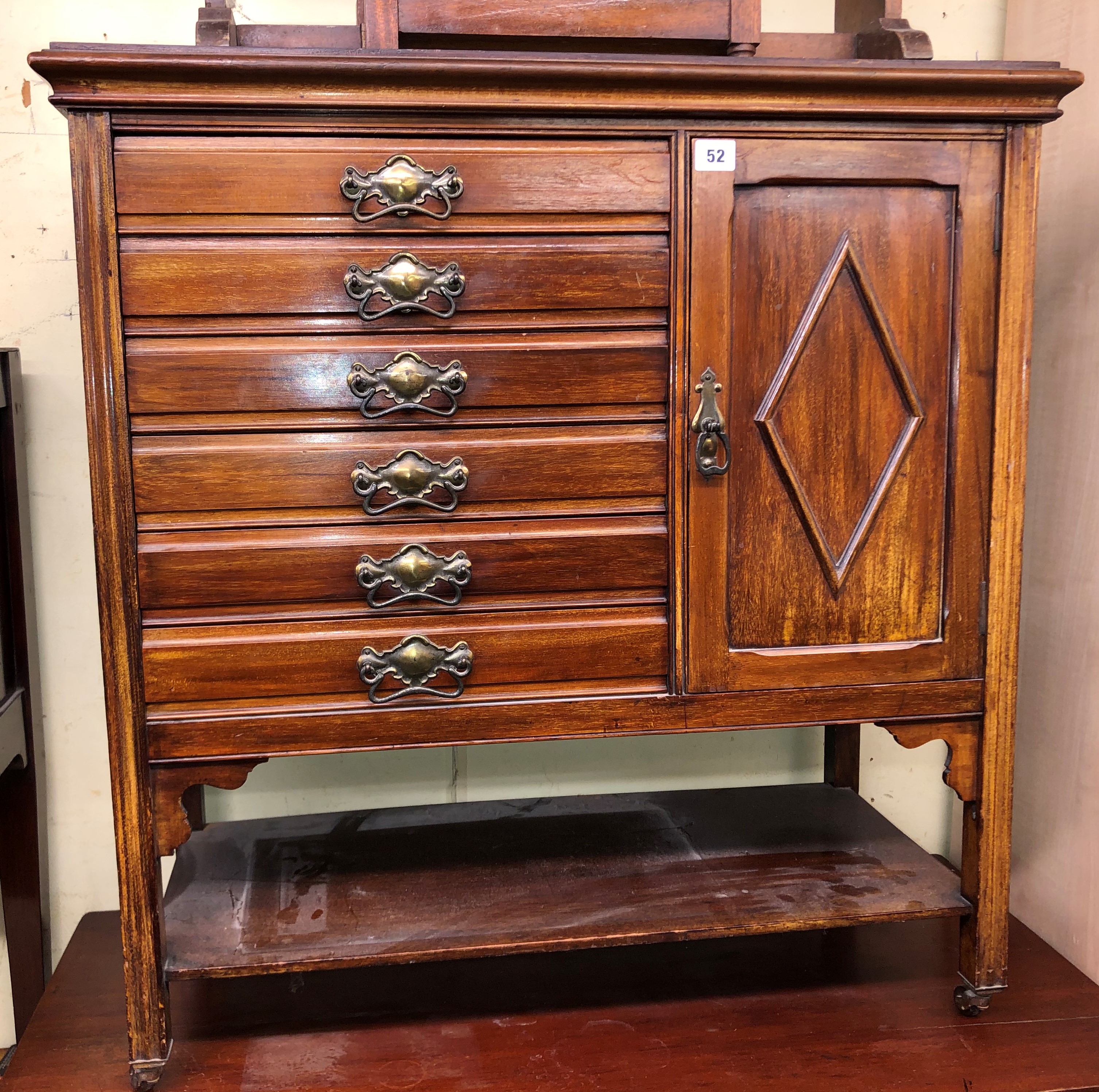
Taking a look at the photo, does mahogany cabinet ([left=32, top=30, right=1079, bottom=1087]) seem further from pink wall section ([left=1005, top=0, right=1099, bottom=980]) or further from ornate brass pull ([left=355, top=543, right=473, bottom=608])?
pink wall section ([left=1005, top=0, right=1099, bottom=980])

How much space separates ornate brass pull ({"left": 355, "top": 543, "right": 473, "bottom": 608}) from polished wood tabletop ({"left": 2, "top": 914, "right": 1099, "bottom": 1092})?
2.56ft

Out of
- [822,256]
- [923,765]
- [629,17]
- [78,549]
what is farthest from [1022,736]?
[78,549]

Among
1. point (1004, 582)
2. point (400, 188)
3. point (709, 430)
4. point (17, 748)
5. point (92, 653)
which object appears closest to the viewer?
point (400, 188)

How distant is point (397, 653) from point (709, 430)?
0.58m

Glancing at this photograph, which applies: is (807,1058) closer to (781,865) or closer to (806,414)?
(781,865)

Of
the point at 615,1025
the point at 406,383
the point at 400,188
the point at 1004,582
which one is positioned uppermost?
the point at 400,188

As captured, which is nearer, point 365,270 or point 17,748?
point 365,270

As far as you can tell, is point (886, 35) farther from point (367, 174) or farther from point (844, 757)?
point (844, 757)

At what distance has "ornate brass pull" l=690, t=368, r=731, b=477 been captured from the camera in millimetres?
1599

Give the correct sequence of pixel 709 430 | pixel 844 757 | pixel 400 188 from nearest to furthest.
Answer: pixel 400 188
pixel 709 430
pixel 844 757

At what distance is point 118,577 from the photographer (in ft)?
4.99

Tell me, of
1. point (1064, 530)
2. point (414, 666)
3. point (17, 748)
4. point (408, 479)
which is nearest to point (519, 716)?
point (414, 666)

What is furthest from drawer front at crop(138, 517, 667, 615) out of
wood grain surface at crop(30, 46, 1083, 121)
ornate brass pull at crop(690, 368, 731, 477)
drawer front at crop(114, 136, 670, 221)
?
wood grain surface at crop(30, 46, 1083, 121)

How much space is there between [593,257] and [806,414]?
1.35 feet
